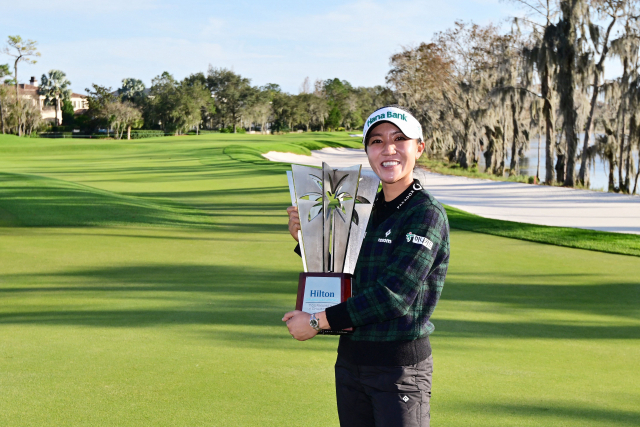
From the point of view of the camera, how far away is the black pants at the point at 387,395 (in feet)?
6.43

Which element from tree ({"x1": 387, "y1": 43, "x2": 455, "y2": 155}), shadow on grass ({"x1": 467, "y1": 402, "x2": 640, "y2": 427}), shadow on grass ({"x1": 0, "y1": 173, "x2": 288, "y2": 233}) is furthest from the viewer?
tree ({"x1": 387, "y1": 43, "x2": 455, "y2": 155})

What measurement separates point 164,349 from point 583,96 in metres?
26.3

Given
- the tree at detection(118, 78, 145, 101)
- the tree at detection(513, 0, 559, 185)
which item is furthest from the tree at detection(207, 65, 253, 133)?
the tree at detection(513, 0, 559, 185)

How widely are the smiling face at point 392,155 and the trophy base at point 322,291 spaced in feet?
1.18

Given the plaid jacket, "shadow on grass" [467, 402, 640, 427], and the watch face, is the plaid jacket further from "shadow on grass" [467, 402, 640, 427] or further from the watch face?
"shadow on grass" [467, 402, 640, 427]

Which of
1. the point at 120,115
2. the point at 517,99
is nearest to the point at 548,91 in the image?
the point at 517,99

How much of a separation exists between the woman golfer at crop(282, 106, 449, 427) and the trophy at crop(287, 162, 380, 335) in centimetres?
8

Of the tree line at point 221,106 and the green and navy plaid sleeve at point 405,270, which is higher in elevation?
the tree line at point 221,106

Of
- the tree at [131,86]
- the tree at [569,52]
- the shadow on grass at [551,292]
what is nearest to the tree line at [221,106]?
the tree at [131,86]

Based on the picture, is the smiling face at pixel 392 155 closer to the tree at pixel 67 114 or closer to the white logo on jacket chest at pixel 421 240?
the white logo on jacket chest at pixel 421 240

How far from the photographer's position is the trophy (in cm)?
219

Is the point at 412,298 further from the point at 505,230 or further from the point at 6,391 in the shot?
the point at 505,230

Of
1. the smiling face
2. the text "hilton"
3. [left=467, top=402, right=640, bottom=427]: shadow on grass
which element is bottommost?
[left=467, top=402, right=640, bottom=427]: shadow on grass

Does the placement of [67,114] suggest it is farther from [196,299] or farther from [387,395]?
[387,395]
